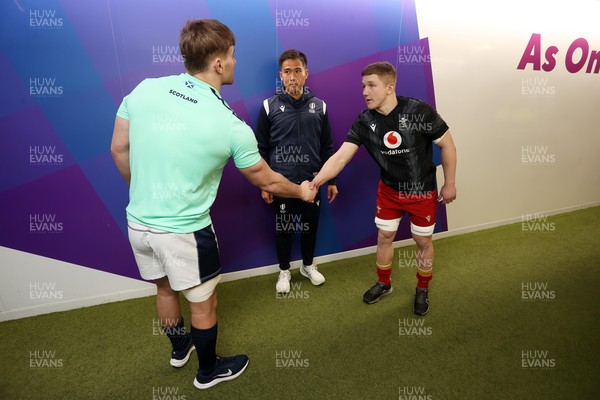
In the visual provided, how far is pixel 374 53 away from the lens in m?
2.63

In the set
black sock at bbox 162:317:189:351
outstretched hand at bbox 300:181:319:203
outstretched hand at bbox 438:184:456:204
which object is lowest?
black sock at bbox 162:317:189:351

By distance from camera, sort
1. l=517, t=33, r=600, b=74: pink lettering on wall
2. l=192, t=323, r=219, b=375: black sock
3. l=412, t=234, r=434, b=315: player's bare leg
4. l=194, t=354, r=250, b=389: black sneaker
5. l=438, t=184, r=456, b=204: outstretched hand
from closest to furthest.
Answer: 1. l=192, t=323, r=219, b=375: black sock
2. l=194, t=354, r=250, b=389: black sneaker
3. l=438, t=184, r=456, b=204: outstretched hand
4. l=412, t=234, r=434, b=315: player's bare leg
5. l=517, t=33, r=600, b=74: pink lettering on wall

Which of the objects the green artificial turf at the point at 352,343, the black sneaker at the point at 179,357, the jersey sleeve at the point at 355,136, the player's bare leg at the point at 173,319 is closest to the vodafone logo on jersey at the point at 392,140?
the jersey sleeve at the point at 355,136

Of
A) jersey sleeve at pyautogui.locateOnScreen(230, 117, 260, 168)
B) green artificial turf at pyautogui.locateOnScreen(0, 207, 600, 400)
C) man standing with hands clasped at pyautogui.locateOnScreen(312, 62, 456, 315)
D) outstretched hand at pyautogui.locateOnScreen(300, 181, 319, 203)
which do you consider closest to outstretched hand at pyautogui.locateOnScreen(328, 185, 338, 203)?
man standing with hands clasped at pyautogui.locateOnScreen(312, 62, 456, 315)

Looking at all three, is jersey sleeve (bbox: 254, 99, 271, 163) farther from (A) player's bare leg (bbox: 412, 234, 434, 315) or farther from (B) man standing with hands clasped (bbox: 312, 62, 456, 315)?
(A) player's bare leg (bbox: 412, 234, 434, 315)

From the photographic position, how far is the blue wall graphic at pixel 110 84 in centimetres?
189

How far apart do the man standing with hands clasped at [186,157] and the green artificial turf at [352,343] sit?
0.60m

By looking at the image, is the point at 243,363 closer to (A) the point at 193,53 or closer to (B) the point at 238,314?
(B) the point at 238,314

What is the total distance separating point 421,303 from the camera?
230 cm

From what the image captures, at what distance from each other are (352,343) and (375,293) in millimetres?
508

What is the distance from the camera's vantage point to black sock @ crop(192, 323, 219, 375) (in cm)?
157

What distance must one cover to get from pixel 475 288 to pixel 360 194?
1189 mm

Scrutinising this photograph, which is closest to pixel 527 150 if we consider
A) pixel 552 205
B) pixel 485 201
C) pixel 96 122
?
pixel 485 201

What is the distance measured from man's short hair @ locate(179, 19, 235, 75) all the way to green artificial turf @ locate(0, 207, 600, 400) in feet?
5.26
